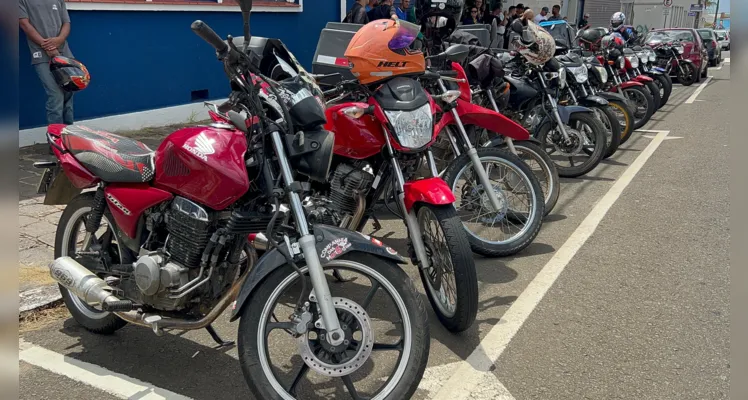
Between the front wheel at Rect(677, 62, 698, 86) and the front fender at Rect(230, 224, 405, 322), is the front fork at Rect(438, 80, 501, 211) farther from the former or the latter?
the front wheel at Rect(677, 62, 698, 86)

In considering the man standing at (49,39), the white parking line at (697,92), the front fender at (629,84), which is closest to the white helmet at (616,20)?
the front fender at (629,84)

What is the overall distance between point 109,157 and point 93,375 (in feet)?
3.57

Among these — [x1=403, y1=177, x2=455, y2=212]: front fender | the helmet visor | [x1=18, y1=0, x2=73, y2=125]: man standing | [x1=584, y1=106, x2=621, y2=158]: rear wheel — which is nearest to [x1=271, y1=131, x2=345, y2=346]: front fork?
[x1=403, y1=177, x2=455, y2=212]: front fender

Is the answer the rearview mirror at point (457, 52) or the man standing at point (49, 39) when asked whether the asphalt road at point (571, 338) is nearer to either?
the rearview mirror at point (457, 52)

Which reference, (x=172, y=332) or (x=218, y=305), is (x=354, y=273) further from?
(x=172, y=332)

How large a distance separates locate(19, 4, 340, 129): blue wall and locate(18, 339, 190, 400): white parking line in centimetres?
420

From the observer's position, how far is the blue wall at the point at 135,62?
7.04 meters

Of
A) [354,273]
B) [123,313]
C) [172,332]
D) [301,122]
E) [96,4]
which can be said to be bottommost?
[172,332]

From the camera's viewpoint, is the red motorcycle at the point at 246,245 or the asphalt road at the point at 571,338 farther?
the asphalt road at the point at 571,338

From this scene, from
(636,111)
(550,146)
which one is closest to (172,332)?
(550,146)

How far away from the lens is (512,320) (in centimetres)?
370

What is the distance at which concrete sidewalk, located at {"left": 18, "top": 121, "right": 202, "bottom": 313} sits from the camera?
12.2 feet

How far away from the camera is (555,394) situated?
294cm

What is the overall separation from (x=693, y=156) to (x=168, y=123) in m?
7.22
